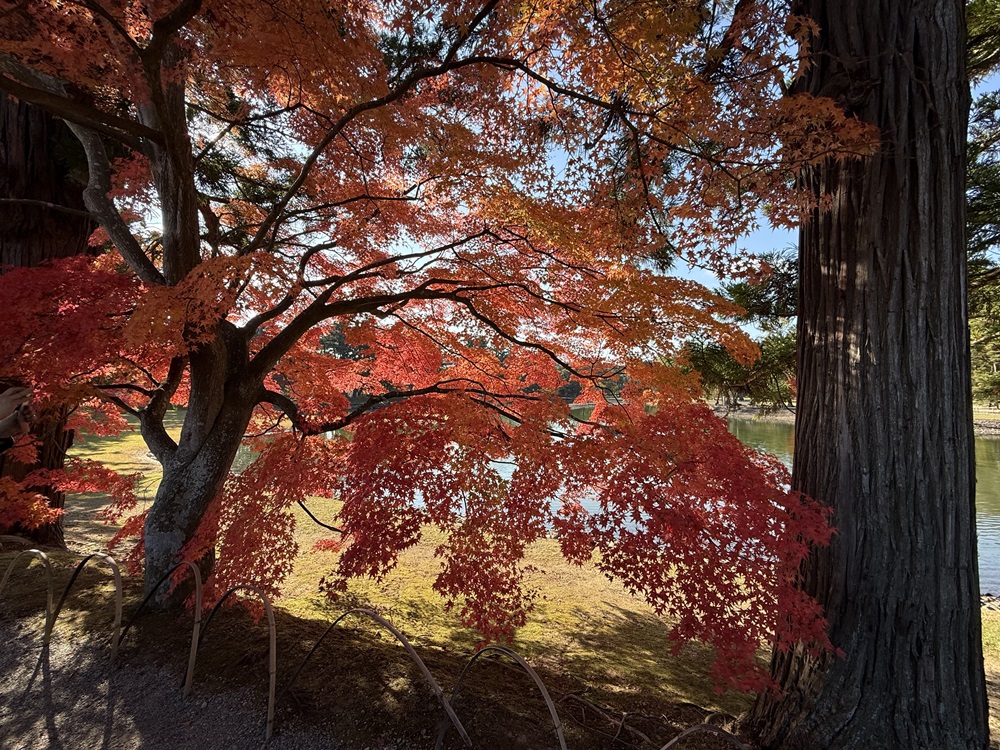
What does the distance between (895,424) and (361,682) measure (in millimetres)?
3697

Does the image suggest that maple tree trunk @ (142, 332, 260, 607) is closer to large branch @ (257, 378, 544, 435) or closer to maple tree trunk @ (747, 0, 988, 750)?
large branch @ (257, 378, 544, 435)

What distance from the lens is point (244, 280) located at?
12.1ft

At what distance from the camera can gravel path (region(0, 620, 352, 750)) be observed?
8.58ft

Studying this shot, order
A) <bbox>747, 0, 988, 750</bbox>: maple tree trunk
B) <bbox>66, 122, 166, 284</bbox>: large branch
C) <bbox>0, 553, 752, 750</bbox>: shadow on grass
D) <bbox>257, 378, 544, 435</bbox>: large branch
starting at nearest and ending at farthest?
1. <bbox>747, 0, 988, 750</bbox>: maple tree trunk
2. <bbox>0, 553, 752, 750</bbox>: shadow on grass
3. <bbox>66, 122, 166, 284</bbox>: large branch
4. <bbox>257, 378, 544, 435</bbox>: large branch

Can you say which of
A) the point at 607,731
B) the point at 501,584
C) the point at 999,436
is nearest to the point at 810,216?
the point at 501,584

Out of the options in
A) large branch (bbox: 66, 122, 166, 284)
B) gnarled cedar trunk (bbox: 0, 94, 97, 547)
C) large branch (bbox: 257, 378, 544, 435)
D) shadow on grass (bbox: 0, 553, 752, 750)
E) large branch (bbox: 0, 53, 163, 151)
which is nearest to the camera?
shadow on grass (bbox: 0, 553, 752, 750)

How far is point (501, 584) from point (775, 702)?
1.85 m

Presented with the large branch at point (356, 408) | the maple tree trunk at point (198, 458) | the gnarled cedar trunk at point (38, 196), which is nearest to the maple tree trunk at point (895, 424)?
the large branch at point (356, 408)

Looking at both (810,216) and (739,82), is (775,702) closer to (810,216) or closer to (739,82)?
(810,216)

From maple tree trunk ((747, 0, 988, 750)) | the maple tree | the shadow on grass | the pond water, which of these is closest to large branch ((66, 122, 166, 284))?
the maple tree

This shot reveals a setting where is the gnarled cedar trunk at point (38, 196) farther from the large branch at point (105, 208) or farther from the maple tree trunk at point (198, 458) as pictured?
the maple tree trunk at point (198, 458)

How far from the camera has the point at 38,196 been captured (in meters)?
5.24

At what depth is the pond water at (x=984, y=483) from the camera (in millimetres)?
9406

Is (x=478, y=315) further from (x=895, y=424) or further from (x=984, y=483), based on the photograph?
(x=984, y=483)
